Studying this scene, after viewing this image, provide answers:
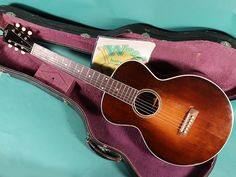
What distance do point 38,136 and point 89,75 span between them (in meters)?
0.36

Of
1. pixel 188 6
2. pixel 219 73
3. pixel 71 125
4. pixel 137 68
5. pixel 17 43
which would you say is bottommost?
pixel 71 125

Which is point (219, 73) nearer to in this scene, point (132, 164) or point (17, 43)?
point (132, 164)

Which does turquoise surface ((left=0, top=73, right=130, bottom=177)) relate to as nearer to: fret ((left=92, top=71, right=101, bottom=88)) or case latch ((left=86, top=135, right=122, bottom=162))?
case latch ((left=86, top=135, right=122, bottom=162))

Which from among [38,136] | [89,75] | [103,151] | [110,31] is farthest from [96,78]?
[38,136]

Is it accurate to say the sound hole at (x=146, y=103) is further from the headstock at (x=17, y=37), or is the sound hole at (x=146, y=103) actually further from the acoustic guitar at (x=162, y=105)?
the headstock at (x=17, y=37)

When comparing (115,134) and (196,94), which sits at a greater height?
(196,94)

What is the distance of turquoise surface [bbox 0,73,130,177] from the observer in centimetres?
129

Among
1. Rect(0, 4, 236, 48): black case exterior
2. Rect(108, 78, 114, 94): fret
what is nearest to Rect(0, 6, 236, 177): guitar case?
Rect(0, 4, 236, 48): black case exterior

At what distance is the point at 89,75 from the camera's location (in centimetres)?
108

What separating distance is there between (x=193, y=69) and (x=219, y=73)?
75 millimetres

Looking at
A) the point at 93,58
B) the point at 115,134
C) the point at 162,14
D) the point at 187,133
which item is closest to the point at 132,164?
the point at 115,134

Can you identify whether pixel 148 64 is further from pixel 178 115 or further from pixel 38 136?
pixel 38 136

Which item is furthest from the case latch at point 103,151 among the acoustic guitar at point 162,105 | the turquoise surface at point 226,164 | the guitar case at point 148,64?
the turquoise surface at point 226,164

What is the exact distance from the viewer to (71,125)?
130cm
